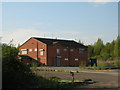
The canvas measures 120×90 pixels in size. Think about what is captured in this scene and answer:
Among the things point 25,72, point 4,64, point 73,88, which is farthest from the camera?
point 73,88

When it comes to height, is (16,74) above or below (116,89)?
above

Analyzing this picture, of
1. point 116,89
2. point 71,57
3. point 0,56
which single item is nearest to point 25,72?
point 0,56

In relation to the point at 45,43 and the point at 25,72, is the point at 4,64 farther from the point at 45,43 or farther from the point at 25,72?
the point at 45,43

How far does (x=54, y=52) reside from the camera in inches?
2181

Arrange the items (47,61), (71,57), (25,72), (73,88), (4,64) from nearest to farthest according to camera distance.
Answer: (4,64), (25,72), (73,88), (47,61), (71,57)

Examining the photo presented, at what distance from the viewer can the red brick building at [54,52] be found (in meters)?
54.5

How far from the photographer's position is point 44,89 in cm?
1175

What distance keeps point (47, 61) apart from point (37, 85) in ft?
136

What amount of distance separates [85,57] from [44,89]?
49913mm

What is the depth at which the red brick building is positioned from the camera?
54469 millimetres

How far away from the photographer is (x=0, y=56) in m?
10.9

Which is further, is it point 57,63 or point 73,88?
point 57,63

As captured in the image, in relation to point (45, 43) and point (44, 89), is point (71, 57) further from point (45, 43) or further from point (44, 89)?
point (44, 89)

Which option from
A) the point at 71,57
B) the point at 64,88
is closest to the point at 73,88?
the point at 64,88
